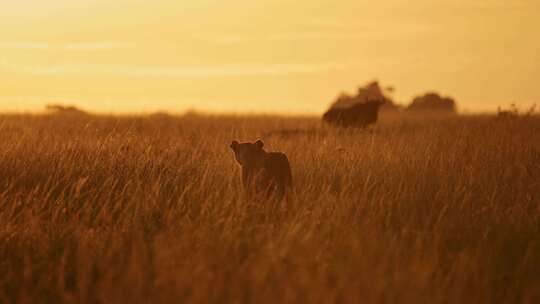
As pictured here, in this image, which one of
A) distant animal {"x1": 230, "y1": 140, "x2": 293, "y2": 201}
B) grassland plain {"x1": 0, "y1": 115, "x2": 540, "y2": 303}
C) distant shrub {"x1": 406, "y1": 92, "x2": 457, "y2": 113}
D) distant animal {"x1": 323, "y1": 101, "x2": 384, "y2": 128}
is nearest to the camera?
grassland plain {"x1": 0, "y1": 115, "x2": 540, "y2": 303}

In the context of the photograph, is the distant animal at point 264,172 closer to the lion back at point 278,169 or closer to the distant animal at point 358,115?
the lion back at point 278,169

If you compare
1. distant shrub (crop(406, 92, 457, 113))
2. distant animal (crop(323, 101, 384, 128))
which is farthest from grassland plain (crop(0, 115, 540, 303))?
distant shrub (crop(406, 92, 457, 113))

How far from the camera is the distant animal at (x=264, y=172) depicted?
21.5 feet

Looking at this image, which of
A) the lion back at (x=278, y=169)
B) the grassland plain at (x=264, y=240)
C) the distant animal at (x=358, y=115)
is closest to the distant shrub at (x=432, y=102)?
the distant animal at (x=358, y=115)

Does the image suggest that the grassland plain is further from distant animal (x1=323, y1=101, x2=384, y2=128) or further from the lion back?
distant animal (x1=323, y1=101, x2=384, y2=128)

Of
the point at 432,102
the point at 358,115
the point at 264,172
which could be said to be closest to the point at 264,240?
the point at 264,172

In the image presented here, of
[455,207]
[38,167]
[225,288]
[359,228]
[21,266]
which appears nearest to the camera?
[225,288]

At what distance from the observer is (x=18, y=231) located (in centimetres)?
516

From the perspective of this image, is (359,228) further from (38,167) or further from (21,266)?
(38,167)

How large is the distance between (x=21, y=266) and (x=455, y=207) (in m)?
3.51

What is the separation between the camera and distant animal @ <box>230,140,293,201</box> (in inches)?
258

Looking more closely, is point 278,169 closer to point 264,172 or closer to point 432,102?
point 264,172

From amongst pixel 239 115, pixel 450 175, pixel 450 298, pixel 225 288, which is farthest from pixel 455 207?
pixel 239 115

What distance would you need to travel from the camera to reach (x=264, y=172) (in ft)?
21.6
